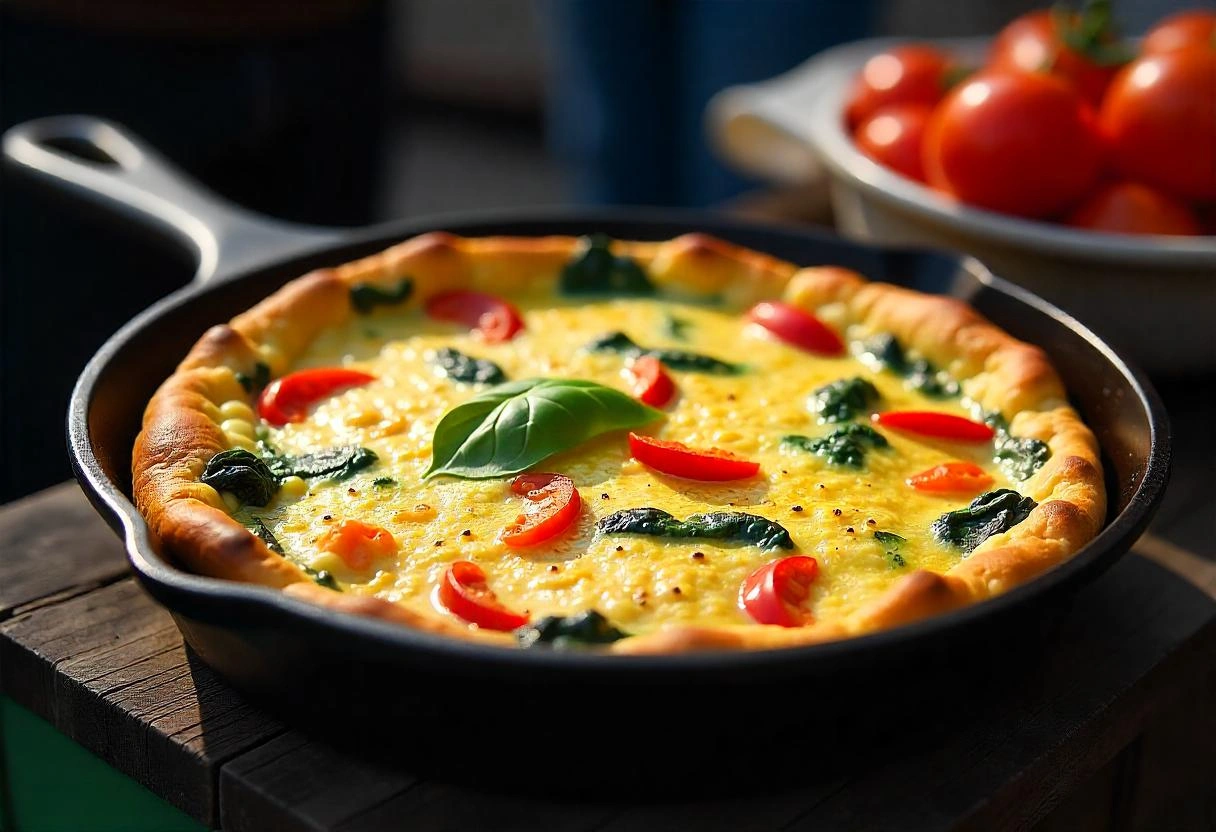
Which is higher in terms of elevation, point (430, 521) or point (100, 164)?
point (100, 164)

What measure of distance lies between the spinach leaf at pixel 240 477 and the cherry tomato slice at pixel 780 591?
0.93 meters

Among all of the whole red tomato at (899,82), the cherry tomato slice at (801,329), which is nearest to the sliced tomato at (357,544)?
the cherry tomato slice at (801,329)

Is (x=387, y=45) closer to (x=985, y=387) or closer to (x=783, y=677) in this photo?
(x=985, y=387)

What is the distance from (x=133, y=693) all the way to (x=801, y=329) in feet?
5.75

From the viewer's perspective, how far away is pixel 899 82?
13.3 ft

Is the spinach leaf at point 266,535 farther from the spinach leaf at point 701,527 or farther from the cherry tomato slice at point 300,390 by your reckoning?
the spinach leaf at point 701,527

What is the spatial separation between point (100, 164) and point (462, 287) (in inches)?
50.1

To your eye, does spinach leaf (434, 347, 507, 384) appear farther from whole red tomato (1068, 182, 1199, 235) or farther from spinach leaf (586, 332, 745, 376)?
whole red tomato (1068, 182, 1199, 235)

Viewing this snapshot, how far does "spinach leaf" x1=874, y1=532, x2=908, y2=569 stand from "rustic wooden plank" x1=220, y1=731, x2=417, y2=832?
0.93 metres

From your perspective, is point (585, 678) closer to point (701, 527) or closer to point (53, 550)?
point (701, 527)

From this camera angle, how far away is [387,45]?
6.95 metres

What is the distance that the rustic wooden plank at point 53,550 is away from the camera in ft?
8.65

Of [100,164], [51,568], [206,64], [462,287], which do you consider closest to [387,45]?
[206,64]

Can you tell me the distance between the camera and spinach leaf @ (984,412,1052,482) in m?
2.66
